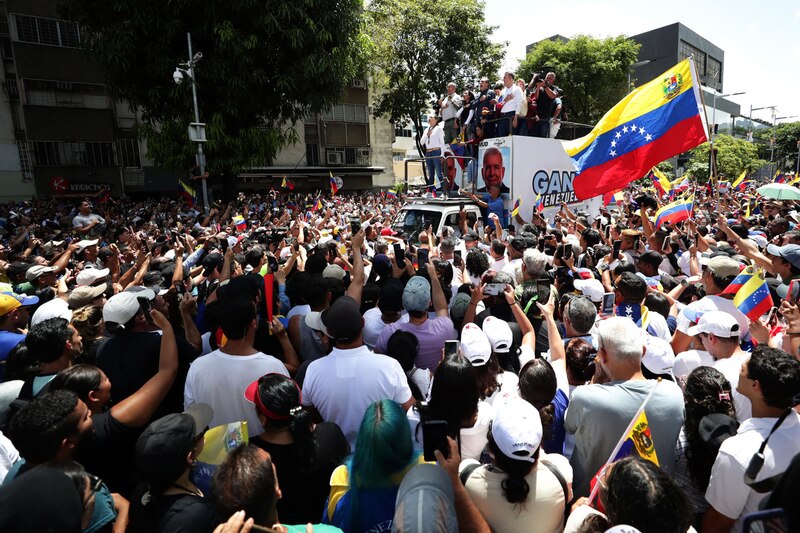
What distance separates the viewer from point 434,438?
5.55ft

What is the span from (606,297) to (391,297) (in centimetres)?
169

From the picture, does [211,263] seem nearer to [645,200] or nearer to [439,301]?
[439,301]

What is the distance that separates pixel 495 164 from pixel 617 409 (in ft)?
27.3

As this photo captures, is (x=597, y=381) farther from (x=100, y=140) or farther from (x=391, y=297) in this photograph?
(x=100, y=140)

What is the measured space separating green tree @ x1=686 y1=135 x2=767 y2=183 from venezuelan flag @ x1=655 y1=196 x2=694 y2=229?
38.2m

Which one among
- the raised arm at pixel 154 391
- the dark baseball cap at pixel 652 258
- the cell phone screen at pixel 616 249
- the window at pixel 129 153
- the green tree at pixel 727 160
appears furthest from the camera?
the green tree at pixel 727 160

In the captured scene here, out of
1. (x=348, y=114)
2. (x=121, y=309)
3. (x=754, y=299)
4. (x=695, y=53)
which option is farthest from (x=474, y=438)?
(x=695, y=53)

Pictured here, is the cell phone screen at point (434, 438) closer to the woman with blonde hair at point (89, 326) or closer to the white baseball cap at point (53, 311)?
the woman with blonde hair at point (89, 326)

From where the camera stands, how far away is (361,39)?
2152 centimetres

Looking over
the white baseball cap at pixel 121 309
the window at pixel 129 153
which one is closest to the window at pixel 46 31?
the window at pixel 129 153

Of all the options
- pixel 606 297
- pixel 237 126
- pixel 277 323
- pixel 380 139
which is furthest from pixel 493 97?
pixel 380 139

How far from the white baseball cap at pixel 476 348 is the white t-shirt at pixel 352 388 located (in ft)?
1.34

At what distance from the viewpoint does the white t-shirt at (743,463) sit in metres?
1.86

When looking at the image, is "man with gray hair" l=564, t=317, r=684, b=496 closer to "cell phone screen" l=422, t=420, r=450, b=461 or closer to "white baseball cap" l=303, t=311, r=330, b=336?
"cell phone screen" l=422, t=420, r=450, b=461
